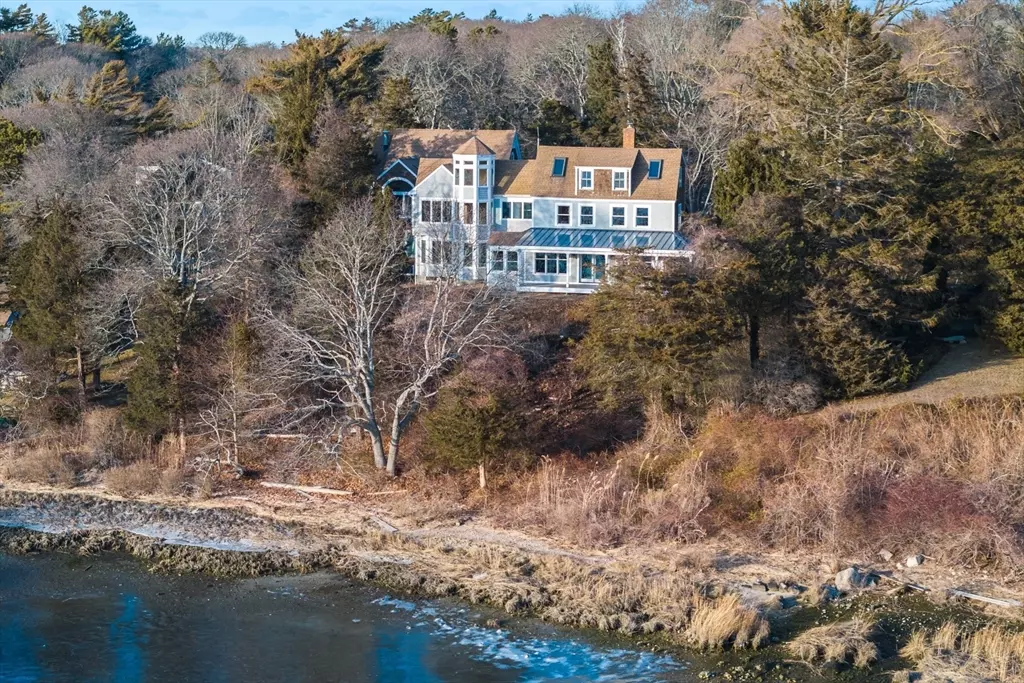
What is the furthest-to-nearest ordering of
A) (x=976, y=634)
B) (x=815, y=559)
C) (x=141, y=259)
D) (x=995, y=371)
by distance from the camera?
1. (x=141, y=259)
2. (x=995, y=371)
3. (x=815, y=559)
4. (x=976, y=634)

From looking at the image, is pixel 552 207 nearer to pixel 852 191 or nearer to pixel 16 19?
pixel 852 191

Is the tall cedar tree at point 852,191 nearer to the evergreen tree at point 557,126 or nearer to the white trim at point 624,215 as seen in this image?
the white trim at point 624,215

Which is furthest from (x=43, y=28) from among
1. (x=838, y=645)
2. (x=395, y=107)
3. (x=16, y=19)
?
(x=838, y=645)

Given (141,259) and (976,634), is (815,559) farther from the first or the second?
(141,259)

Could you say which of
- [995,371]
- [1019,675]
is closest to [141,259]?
[995,371]

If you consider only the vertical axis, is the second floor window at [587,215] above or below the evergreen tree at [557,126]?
below

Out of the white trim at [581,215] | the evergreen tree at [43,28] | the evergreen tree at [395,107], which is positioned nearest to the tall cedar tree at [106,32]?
the evergreen tree at [43,28]

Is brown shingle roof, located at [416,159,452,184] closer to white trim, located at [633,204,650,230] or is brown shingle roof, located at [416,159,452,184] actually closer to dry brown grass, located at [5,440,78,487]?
white trim, located at [633,204,650,230]
